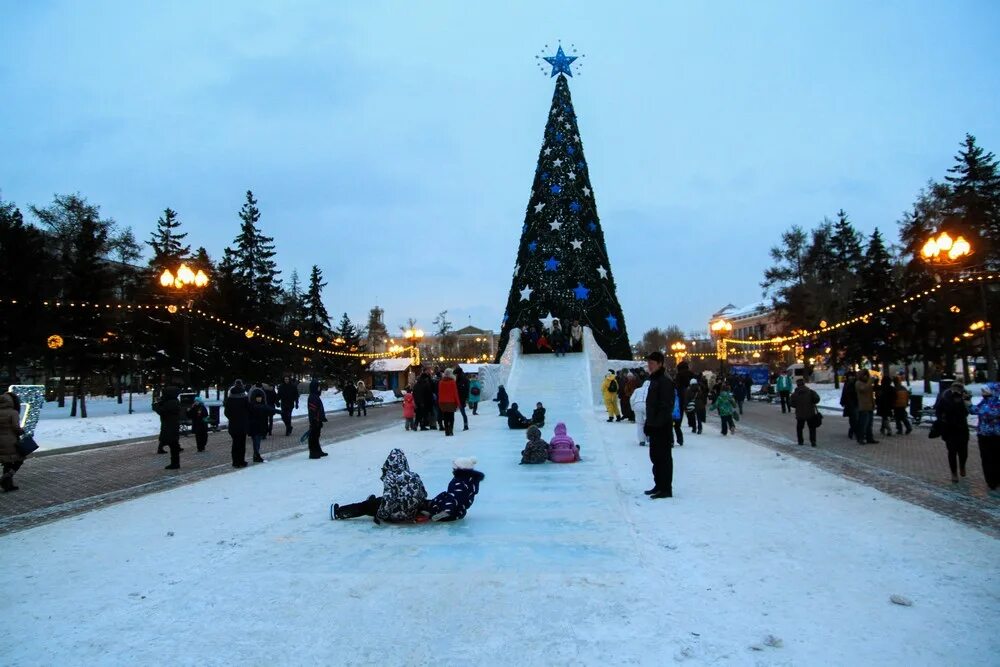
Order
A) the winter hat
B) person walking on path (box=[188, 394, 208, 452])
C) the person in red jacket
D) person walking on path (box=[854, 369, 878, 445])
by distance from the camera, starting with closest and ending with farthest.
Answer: the winter hat < person walking on path (box=[854, 369, 878, 445]) < person walking on path (box=[188, 394, 208, 452]) < the person in red jacket

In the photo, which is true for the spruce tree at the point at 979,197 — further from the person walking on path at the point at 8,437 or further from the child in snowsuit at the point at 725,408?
the person walking on path at the point at 8,437

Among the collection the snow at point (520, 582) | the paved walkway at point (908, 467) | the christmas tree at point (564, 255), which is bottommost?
the paved walkway at point (908, 467)

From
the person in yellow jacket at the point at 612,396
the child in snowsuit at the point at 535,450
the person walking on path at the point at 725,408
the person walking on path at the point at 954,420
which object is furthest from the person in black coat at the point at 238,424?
the person walking on path at the point at 954,420

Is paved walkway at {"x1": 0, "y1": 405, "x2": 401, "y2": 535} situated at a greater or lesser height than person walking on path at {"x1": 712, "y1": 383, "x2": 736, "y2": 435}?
lesser

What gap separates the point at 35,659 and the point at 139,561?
6.65 ft

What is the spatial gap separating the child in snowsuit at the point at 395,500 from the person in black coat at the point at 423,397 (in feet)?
35.2

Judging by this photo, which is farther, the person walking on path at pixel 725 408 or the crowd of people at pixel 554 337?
the crowd of people at pixel 554 337

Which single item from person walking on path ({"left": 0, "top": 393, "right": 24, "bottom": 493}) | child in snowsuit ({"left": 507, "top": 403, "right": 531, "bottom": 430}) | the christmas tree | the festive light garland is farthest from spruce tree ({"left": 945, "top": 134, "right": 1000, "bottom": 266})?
person walking on path ({"left": 0, "top": 393, "right": 24, "bottom": 493})

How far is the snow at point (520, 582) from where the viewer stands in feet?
12.3

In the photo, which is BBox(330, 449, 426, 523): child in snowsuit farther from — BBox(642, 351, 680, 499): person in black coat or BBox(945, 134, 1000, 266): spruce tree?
BBox(945, 134, 1000, 266): spruce tree

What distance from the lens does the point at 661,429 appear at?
8.02 meters

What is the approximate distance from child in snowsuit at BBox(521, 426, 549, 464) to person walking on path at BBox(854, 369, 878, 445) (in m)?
7.98

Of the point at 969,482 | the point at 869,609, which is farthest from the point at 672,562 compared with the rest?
the point at 969,482

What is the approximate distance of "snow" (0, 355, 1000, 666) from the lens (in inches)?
148
